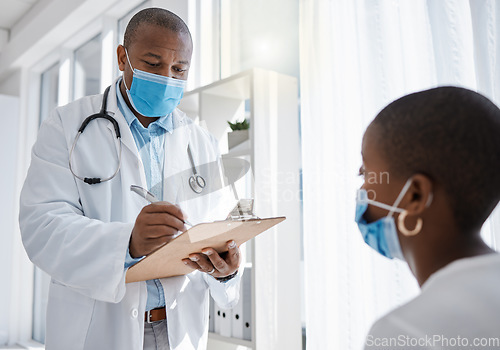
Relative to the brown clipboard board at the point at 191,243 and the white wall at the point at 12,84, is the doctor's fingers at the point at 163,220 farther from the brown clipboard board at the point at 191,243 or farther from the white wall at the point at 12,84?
the white wall at the point at 12,84

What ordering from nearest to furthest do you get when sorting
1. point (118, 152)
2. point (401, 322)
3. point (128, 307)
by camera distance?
point (401, 322)
point (128, 307)
point (118, 152)

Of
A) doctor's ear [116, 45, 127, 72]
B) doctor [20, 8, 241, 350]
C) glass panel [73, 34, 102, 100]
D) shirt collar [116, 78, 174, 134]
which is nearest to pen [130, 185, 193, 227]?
doctor [20, 8, 241, 350]

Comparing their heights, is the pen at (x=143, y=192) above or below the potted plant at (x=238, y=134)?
below

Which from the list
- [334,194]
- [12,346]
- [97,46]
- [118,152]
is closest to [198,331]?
[118,152]

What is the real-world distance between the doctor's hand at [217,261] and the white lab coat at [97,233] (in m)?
0.12

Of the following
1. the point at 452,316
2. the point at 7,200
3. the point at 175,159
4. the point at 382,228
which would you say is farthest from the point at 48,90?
the point at 452,316

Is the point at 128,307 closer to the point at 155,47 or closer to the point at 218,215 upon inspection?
the point at 218,215

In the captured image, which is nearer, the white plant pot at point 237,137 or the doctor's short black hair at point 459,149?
the doctor's short black hair at point 459,149

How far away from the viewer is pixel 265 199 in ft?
6.13

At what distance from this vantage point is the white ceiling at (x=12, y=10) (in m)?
3.99

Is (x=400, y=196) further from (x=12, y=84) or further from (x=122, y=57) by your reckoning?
(x=12, y=84)

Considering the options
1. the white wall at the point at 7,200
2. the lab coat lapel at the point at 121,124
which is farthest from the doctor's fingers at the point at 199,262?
the white wall at the point at 7,200

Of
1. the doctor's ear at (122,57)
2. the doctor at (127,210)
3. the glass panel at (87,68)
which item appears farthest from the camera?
the glass panel at (87,68)

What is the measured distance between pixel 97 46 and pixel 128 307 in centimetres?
319
